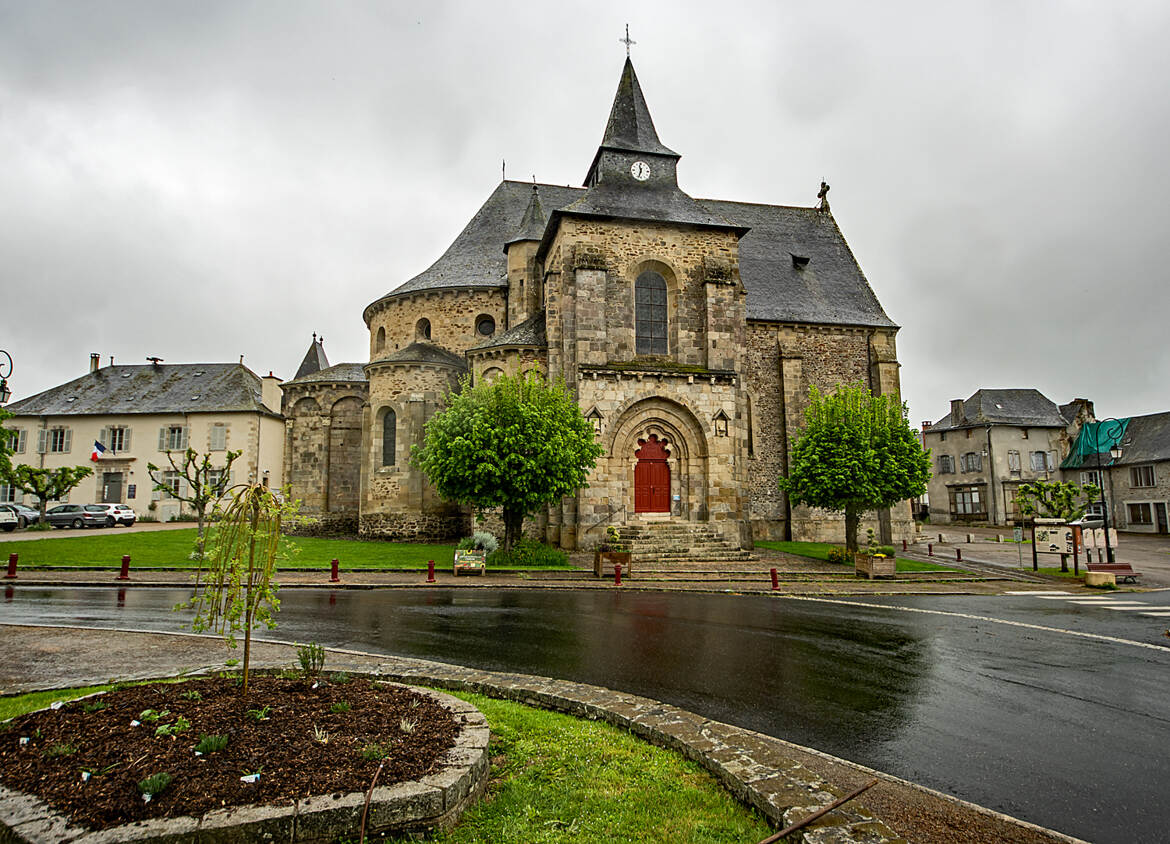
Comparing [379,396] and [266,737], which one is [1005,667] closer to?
[266,737]

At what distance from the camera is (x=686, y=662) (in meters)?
8.25

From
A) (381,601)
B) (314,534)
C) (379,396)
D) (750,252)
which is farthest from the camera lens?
(750,252)

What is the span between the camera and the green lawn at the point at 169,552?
61.1ft

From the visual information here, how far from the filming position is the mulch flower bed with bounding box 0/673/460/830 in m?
3.52

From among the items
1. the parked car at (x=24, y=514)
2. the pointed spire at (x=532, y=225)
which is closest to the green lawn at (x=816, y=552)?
the pointed spire at (x=532, y=225)

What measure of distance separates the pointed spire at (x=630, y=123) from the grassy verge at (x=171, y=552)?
1721 cm

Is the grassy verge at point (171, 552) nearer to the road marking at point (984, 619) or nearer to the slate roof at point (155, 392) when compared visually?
the road marking at point (984, 619)

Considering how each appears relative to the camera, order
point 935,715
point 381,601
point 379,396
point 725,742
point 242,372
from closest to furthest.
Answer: point 725,742 < point 935,715 < point 381,601 < point 379,396 < point 242,372

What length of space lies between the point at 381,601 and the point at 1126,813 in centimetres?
Result: 1193

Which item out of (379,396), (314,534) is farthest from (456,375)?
(314,534)

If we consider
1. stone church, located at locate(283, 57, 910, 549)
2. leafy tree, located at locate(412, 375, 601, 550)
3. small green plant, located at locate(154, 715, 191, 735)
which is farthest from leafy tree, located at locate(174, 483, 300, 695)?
stone church, located at locate(283, 57, 910, 549)

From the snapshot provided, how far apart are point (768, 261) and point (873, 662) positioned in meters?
27.4

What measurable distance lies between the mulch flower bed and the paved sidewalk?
1.77m

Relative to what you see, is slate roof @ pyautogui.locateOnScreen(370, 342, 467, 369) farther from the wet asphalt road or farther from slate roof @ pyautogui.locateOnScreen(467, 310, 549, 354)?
the wet asphalt road
